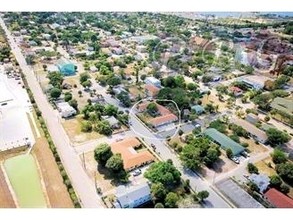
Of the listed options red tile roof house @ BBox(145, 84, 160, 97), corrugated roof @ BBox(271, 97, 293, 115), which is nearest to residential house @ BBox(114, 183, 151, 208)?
red tile roof house @ BBox(145, 84, 160, 97)

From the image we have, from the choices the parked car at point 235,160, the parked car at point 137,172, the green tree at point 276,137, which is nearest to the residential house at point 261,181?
the parked car at point 235,160

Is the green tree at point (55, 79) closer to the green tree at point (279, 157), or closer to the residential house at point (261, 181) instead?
the residential house at point (261, 181)

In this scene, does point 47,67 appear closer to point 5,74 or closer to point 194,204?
point 5,74

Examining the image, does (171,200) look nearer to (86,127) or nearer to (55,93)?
(86,127)

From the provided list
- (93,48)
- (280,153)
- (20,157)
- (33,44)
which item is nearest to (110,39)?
(93,48)

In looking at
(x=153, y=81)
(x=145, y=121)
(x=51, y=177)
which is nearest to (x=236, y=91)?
(x=153, y=81)

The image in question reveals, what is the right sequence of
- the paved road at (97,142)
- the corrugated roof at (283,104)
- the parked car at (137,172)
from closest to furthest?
1. the parked car at (137,172)
2. the paved road at (97,142)
3. the corrugated roof at (283,104)

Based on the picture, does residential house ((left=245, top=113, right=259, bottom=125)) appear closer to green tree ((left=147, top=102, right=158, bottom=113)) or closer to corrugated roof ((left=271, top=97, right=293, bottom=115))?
corrugated roof ((left=271, top=97, right=293, bottom=115))
